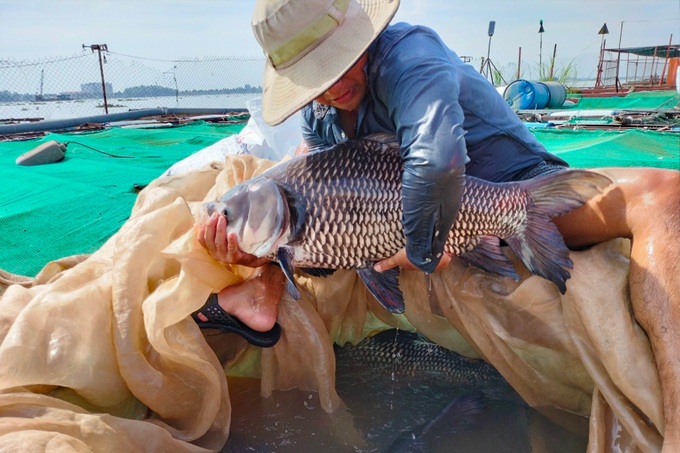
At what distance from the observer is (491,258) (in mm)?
2217

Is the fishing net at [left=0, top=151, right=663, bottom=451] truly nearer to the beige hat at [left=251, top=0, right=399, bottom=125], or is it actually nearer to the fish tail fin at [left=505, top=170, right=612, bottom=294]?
the fish tail fin at [left=505, top=170, right=612, bottom=294]

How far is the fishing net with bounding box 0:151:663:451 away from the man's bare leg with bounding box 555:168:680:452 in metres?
0.07

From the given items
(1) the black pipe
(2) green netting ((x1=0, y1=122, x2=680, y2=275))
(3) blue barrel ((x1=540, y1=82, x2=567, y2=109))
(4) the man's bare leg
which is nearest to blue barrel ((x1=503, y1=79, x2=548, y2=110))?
(3) blue barrel ((x1=540, y1=82, x2=567, y2=109))

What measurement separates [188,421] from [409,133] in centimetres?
130

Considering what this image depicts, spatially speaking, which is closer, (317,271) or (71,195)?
(317,271)

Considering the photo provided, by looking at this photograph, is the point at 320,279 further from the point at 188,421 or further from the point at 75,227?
the point at 75,227

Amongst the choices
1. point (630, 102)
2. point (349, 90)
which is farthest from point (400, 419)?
point (630, 102)

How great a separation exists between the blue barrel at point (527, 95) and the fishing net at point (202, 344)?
1345 centimetres

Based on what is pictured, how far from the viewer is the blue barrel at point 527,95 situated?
48.6 ft

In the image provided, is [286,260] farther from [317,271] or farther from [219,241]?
[317,271]

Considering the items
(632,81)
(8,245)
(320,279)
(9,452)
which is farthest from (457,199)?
(632,81)

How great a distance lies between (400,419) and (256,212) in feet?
3.38

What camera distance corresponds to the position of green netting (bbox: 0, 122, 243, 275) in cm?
412

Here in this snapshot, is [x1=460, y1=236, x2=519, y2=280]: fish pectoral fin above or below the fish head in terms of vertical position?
below
